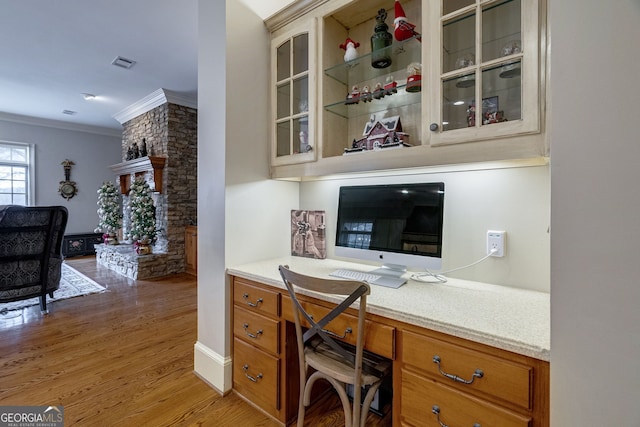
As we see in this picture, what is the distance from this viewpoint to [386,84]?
169cm

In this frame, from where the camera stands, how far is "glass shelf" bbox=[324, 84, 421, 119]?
1.61 meters

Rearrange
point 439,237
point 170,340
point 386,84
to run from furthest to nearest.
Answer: point 170,340, point 386,84, point 439,237

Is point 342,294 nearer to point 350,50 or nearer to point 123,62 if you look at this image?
point 350,50

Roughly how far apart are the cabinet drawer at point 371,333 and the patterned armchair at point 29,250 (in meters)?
3.51

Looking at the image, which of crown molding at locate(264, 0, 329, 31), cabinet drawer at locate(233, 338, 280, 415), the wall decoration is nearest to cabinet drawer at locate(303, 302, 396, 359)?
cabinet drawer at locate(233, 338, 280, 415)

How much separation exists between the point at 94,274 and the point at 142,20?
13.5ft

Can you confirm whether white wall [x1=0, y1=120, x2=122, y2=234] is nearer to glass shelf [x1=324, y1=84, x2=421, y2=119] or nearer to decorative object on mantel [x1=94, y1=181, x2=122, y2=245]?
decorative object on mantel [x1=94, y1=181, x2=122, y2=245]

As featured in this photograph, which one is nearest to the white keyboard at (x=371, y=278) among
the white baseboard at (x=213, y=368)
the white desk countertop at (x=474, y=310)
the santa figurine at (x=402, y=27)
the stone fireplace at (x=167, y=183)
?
the white desk countertop at (x=474, y=310)

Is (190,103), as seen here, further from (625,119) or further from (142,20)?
(625,119)

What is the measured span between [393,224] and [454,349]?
0.69 meters

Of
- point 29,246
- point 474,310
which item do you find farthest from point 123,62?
point 474,310

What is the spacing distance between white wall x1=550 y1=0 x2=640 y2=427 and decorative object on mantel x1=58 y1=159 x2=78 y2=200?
8576mm

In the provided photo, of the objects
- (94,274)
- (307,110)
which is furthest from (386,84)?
(94,274)

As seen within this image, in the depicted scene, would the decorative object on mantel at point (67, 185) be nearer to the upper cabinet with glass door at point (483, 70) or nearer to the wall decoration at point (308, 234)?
the wall decoration at point (308, 234)
